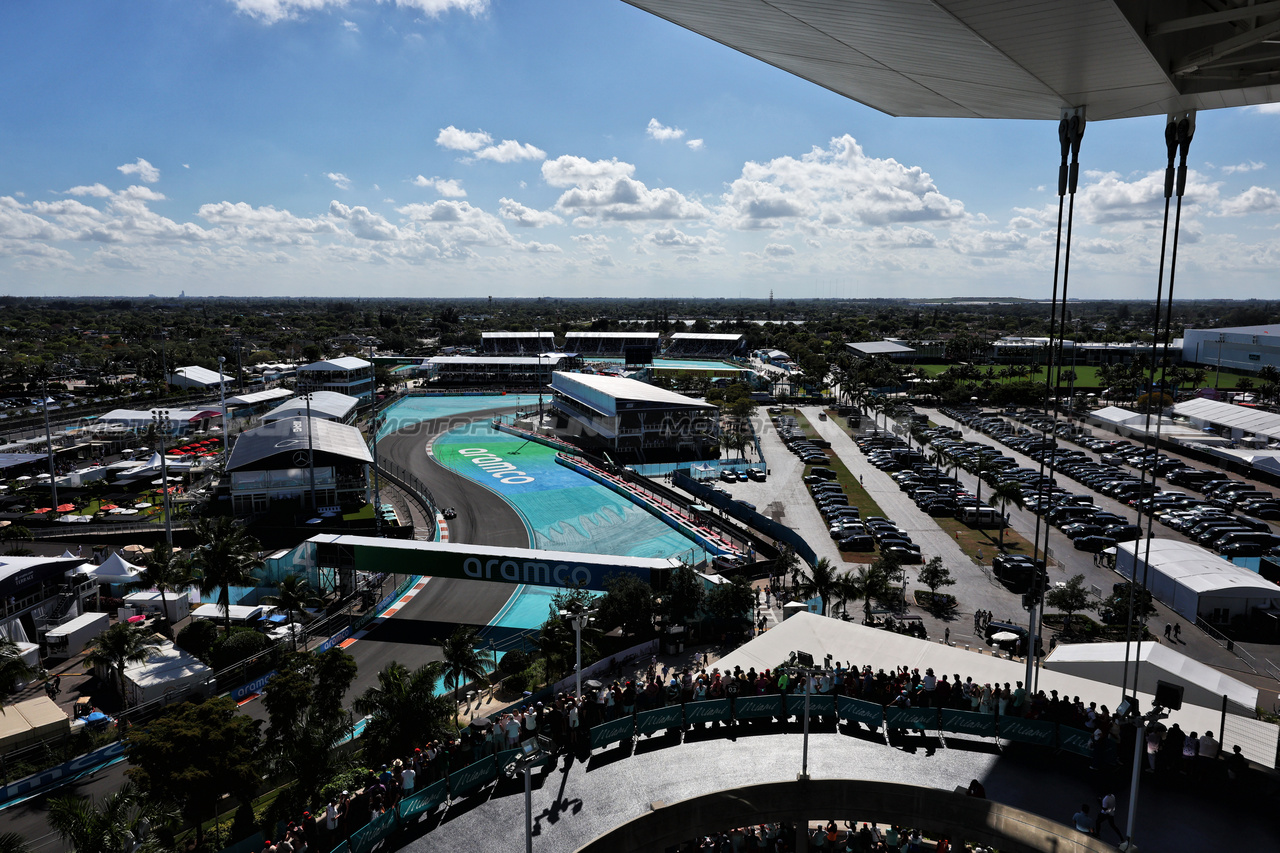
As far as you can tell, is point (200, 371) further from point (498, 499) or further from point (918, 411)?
point (918, 411)

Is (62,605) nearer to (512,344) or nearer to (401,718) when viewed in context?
(401,718)

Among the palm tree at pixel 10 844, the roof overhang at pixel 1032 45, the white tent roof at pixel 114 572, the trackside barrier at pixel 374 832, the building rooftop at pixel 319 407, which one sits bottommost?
the white tent roof at pixel 114 572

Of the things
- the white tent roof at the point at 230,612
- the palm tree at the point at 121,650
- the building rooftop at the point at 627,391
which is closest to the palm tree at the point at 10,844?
the palm tree at the point at 121,650

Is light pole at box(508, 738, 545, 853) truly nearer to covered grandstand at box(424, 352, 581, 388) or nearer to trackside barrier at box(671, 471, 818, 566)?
trackside barrier at box(671, 471, 818, 566)

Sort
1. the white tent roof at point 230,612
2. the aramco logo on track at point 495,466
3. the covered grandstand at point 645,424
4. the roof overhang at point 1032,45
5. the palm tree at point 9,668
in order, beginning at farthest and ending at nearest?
the covered grandstand at point 645,424 < the aramco logo on track at point 495,466 < the white tent roof at point 230,612 < the palm tree at point 9,668 < the roof overhang at point 1032,45

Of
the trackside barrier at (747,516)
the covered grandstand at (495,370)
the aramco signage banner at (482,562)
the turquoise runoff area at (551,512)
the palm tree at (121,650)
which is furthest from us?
the covered grandstand at (495,370)

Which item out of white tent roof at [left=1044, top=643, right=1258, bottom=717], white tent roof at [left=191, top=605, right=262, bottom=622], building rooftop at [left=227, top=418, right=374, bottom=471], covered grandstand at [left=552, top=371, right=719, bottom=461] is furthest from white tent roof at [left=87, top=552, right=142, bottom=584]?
white tent roof at [left=1044, top=643, right=1258, bottom=717]

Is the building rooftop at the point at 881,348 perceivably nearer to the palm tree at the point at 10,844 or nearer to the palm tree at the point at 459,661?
the palm tree at the point at 459,661
